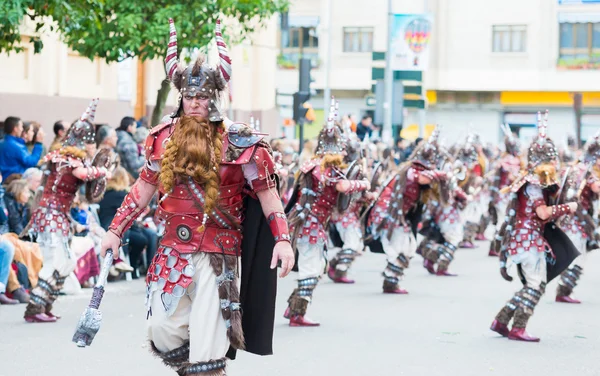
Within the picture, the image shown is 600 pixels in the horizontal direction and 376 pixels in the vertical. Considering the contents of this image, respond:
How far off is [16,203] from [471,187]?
9724 millimetres

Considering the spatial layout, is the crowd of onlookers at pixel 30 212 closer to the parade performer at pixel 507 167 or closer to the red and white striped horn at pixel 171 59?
the red and white striped horn at pixel 171 59

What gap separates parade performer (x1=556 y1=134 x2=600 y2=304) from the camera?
13.2 meters

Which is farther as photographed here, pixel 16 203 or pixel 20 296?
pixel 16 203

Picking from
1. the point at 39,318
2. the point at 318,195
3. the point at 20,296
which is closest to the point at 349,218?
the point at 318,195

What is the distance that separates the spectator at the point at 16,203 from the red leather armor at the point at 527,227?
5.40m

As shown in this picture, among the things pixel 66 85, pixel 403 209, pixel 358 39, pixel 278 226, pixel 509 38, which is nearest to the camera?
pixel 278 226

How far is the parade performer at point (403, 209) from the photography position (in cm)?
1404

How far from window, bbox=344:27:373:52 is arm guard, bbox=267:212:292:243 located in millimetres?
46604

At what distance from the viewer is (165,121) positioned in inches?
265

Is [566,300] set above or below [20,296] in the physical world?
below

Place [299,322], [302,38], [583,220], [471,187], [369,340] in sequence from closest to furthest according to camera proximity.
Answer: [369,340]
[299,322]
[583,220]
[471,187]
[302,38]

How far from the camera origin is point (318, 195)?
1194 cm

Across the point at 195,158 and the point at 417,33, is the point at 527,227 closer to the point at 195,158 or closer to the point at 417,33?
the point at 195,158

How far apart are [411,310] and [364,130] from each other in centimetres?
1259
